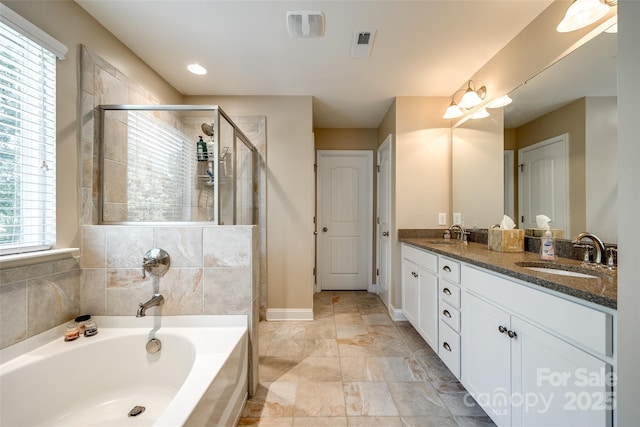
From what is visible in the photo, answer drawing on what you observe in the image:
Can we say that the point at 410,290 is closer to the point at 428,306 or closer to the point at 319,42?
the point at 428,306

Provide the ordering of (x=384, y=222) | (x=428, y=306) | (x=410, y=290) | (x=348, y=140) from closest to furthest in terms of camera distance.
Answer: (x=428, y=306) → (x=410, y=290) → (x=384, y=222) → (x=348, y=140)

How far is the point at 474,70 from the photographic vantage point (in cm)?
210

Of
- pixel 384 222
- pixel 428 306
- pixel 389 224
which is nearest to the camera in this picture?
pixel 428 306

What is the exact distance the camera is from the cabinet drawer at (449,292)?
4.91ft

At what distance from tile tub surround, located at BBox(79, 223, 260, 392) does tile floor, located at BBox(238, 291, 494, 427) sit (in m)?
0.66

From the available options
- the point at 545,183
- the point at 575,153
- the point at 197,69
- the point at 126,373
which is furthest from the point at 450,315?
the point at 197,69

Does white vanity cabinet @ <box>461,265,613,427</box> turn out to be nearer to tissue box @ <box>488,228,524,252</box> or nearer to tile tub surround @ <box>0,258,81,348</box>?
tissue box @ <box>488,228,524,252</box>

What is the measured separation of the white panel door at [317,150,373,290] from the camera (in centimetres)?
354

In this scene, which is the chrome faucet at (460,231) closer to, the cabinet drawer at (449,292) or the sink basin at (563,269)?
the cabinet drawer at (449,292)

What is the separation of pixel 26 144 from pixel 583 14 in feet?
9.27

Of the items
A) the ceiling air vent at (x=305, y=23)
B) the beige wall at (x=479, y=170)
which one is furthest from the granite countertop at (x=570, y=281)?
the ceiling air vent at (x=305, y=23)

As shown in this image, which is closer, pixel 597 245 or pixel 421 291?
pixel 597 245

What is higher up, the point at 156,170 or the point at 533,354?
the point at 156,170

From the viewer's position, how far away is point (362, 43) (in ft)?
5.72
